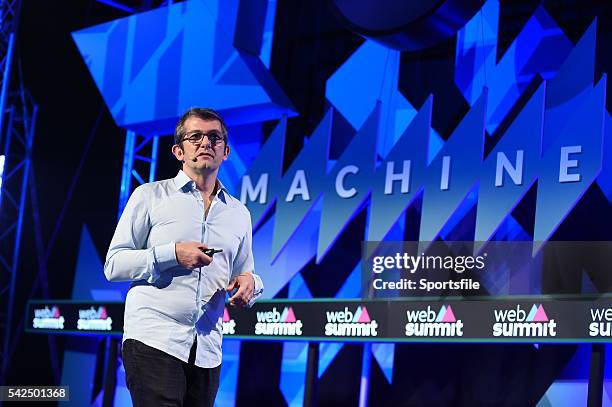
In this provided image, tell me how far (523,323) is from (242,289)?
3.22 m

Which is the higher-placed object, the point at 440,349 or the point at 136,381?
the point at 440,349

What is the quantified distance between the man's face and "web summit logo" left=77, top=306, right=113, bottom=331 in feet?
15.8

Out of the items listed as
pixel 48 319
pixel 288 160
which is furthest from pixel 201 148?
pixel 48 319

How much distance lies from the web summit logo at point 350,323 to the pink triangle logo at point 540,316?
1.05 metres

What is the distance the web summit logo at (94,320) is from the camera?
6.88 m

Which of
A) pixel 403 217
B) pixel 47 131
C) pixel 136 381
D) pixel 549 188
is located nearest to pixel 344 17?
pixel 403 217

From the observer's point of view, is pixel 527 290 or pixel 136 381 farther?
pixel 527 290

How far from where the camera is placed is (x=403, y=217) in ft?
21.5

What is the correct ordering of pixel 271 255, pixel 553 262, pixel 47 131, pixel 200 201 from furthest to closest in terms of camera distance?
pixel 47 131 < pixel 271 255 < pixel 553 262 < pixel 200 201


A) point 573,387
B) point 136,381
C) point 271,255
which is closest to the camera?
point 136,381

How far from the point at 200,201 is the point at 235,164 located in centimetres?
526

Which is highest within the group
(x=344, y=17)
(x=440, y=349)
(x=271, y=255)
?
(x=344, y=17)

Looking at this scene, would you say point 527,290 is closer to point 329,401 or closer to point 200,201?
point 329,401

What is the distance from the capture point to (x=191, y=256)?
207 centimetres
